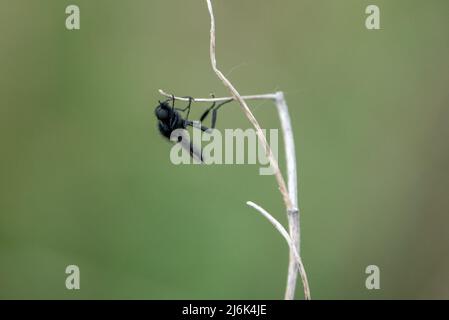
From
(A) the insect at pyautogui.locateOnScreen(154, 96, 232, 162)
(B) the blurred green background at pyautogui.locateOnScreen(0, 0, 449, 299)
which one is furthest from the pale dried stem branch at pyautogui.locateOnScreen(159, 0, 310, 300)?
(B) the blurred green background at pyautogui.locateOnScreen(0, 0, 449, 299)

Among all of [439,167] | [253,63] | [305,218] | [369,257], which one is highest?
[253,63]

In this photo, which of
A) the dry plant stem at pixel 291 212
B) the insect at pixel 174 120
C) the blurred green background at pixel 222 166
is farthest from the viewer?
the blurred green background at pixel 222 166

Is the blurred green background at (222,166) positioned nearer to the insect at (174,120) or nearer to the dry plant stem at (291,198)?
the insect at (174,120)

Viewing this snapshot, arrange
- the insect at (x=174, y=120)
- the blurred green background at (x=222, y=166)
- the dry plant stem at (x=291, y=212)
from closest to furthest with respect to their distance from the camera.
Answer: the dry plant stem at (x=291, y=212) < the insect at (x=174, y=120) < the blurred green background at (x=222, y=166)

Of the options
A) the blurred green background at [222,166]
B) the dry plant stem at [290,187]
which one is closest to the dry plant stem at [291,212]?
the dry plant stem at [290,187]

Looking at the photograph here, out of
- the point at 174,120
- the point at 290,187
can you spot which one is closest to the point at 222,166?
the point at 174,120

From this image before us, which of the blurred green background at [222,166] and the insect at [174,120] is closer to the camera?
the insect at [174,120]

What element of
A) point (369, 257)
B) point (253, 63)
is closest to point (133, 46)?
point (253, 63)

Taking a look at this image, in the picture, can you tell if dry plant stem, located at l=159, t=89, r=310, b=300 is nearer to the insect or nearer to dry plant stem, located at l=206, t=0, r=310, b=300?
dry plant stem, located at l=206, t=0, r=310, b=300

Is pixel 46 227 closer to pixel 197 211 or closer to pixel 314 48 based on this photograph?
pixel 197 211
